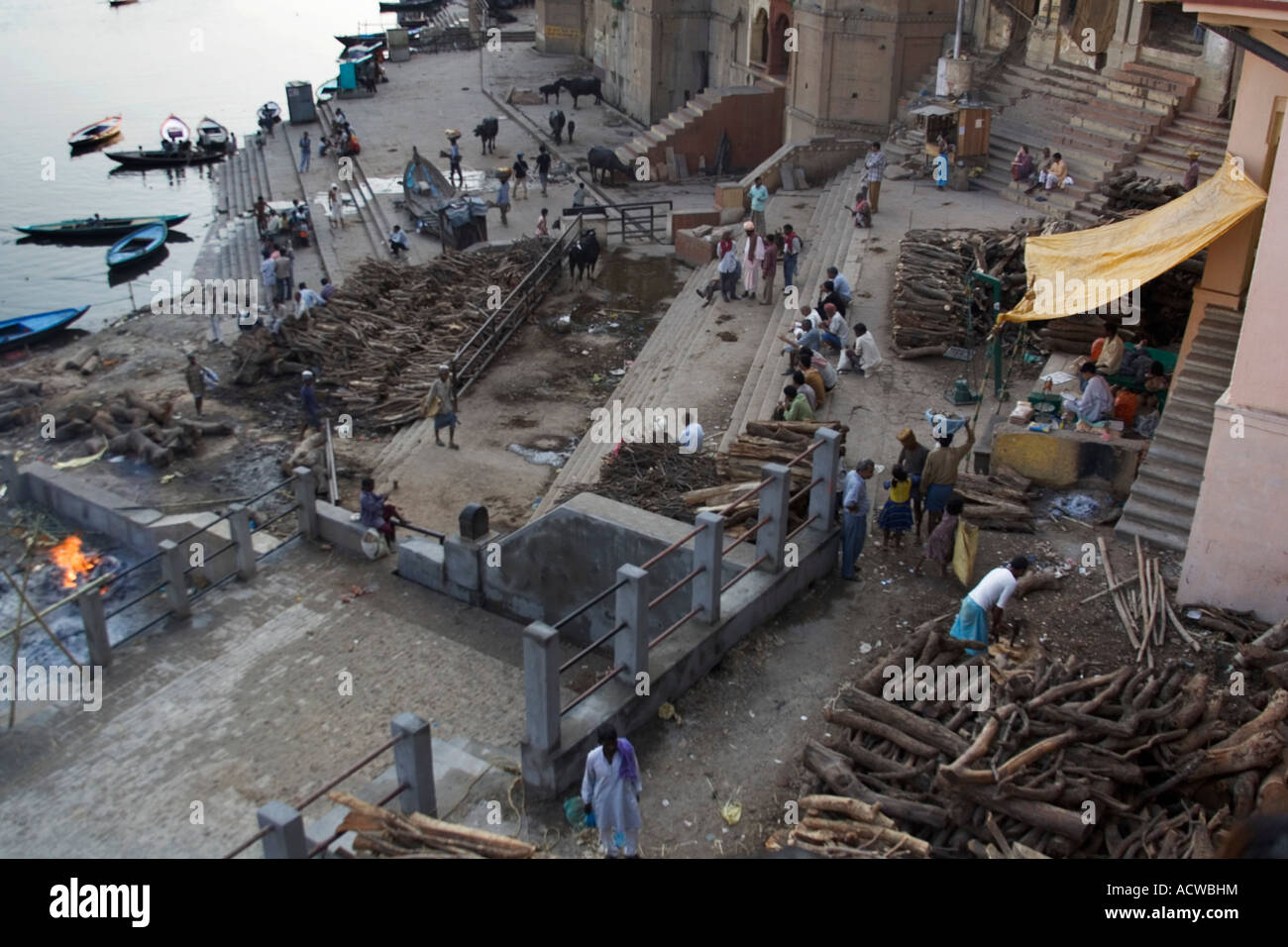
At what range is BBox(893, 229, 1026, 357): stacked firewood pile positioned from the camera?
18.3 meters

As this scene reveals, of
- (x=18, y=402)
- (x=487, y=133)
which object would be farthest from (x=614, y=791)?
(x=487, y=133)

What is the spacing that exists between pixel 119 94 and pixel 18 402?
169 ft

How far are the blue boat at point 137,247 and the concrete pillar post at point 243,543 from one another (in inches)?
989

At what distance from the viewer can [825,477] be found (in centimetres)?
1259

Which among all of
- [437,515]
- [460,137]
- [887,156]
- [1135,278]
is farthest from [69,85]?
[1135,278]

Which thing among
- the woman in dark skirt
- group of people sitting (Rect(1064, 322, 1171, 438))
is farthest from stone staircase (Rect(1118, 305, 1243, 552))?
the woman in dark skirt

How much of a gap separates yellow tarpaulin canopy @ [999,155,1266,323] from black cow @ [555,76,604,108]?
32525 mm

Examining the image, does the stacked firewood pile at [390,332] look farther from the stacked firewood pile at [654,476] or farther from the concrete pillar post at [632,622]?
the concrete pillar post at [632,622]

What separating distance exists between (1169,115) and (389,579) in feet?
63.3

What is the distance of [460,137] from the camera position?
41.0 m

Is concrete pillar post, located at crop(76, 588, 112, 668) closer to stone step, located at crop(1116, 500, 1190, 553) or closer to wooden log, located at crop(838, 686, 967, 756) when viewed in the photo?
wooden log, located at crop(838, 686, 967, 756)

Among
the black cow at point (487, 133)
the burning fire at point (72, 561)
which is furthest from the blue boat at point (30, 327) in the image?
the black cow at point (487, 133)

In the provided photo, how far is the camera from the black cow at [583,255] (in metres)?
27.0

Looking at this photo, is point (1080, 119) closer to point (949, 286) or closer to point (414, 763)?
point (949, 286)
